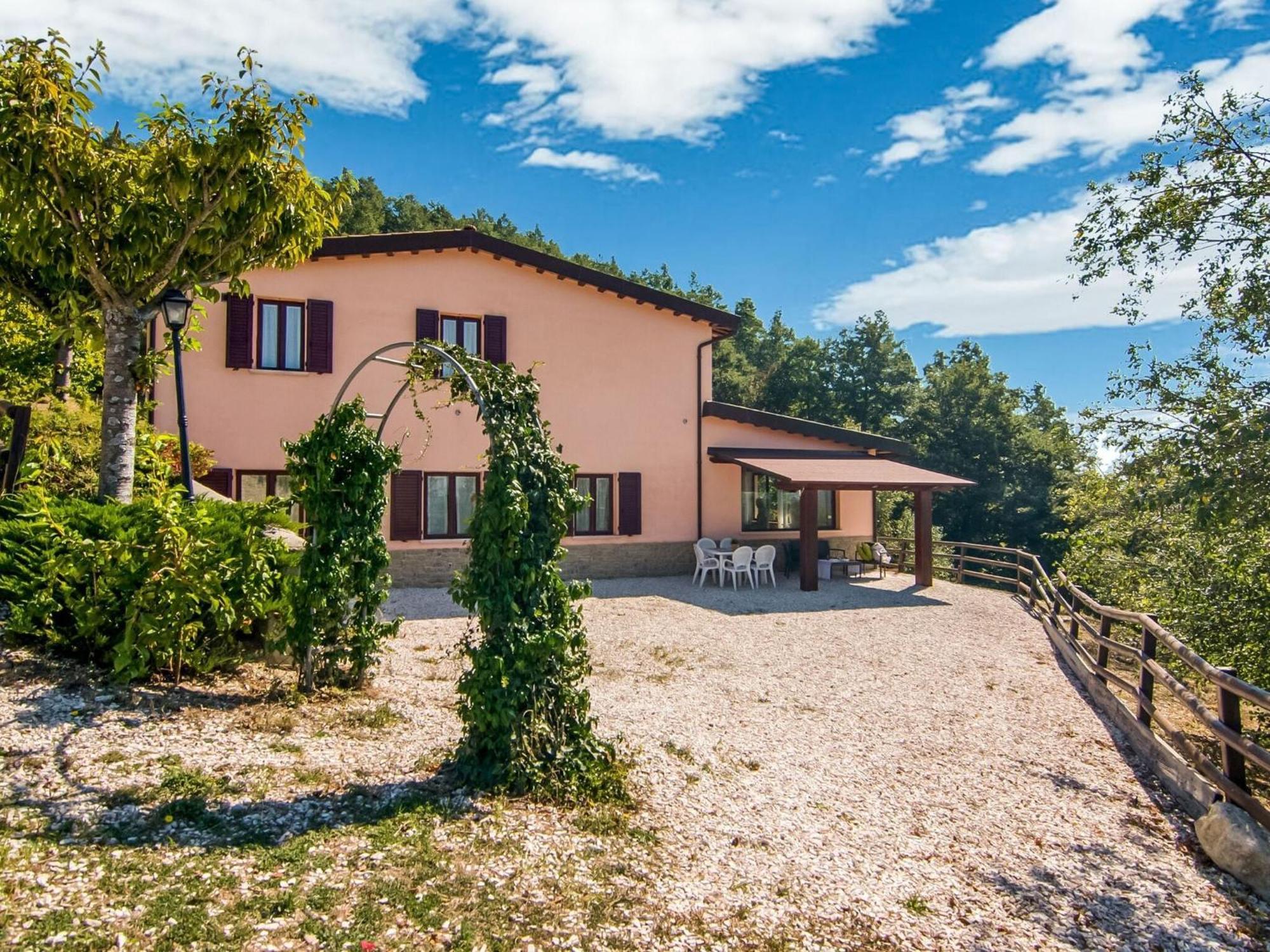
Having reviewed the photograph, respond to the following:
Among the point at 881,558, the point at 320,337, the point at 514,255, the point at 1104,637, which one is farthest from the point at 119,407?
the point at 881,558

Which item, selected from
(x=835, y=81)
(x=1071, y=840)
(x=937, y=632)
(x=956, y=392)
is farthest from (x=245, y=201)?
(x=956, y=392)

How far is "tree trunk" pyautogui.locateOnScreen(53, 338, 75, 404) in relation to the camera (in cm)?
1394

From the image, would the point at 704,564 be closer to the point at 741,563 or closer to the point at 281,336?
the point at 741,563

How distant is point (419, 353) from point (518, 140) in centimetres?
1300

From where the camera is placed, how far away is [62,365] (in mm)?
14555

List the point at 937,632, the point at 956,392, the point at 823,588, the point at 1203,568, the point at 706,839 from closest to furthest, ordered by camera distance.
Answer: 1. the point at 706,839
2. the point at 1203,568
3. the point at 937,632
4. the point at 823,588
5. the point at 956,392

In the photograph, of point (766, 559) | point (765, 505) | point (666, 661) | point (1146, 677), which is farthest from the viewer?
point (765, 505)

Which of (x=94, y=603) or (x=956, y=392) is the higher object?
(x=956, y=392)

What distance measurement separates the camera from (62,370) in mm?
14391

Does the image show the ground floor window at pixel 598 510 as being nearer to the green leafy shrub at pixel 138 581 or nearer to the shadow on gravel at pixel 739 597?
the shadow on gravel at pixel 739 597

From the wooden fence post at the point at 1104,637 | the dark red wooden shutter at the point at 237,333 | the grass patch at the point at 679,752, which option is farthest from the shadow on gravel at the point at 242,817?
the dark red wooden shutter at the point at 237,333

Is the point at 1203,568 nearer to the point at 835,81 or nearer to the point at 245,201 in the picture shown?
the point at 835,81

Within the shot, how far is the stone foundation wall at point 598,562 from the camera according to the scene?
47.2 ft

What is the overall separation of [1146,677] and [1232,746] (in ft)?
6.70
